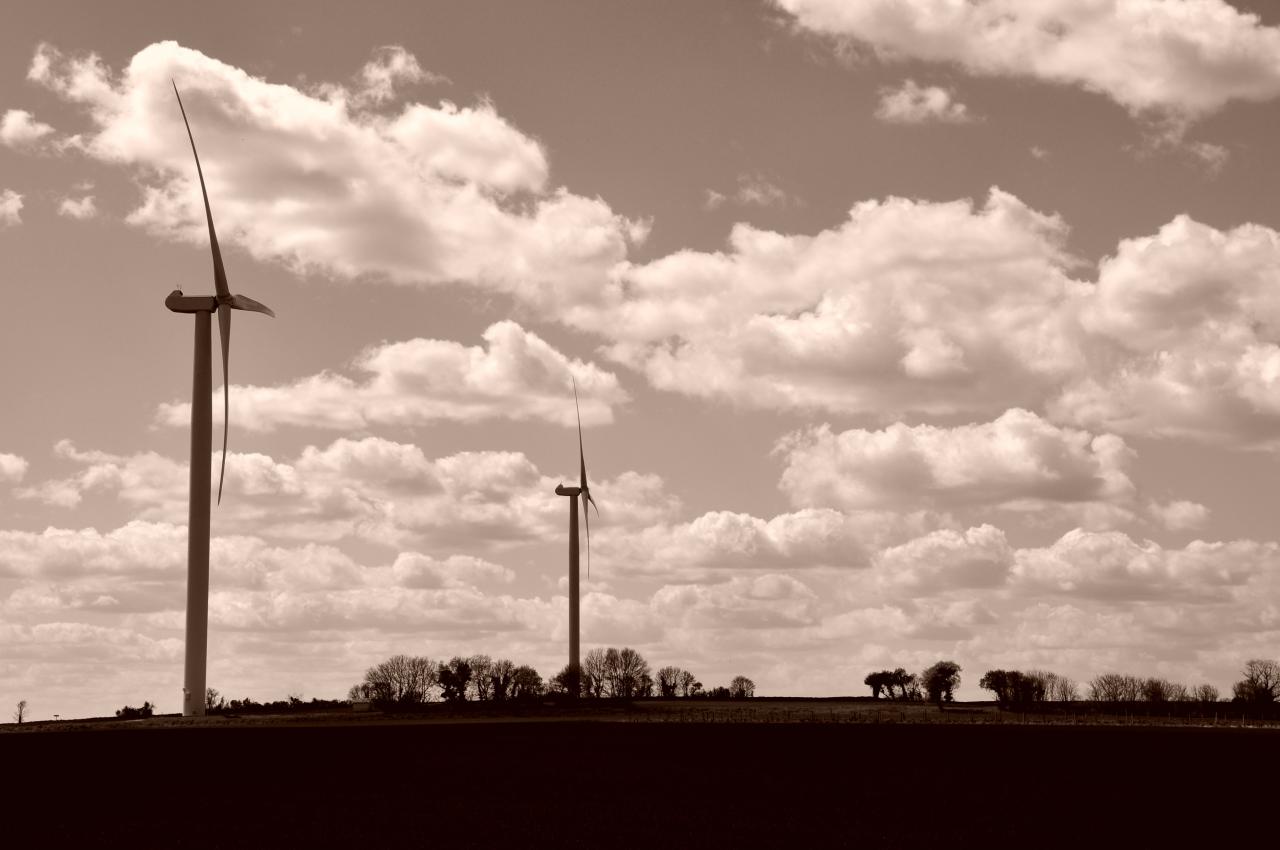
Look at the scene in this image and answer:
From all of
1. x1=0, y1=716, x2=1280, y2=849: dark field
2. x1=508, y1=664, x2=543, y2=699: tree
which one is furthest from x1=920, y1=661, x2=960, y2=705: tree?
x1=0, y1=716, x2=1280, y2=849: dark field

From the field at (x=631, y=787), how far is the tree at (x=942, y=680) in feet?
288

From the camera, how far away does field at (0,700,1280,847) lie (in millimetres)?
41562

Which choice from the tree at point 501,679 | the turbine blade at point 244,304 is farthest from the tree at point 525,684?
the turbine blade at point 244,304

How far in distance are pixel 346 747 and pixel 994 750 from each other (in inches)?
1311

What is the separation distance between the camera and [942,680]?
188 metres

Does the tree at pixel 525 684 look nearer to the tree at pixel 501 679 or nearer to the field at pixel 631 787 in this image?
the tree at pixel 501 679

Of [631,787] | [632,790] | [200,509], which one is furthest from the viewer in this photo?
[200,509]

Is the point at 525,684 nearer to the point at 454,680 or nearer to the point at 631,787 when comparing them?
the point at 454,680

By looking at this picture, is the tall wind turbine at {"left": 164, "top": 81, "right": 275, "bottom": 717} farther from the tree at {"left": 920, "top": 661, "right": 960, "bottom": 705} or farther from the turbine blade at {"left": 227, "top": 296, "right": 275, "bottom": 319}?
the tree at {"left": 920, "top": 661, "right": 960, "bottom": 705}

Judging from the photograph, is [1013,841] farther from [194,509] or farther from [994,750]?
[194,509]

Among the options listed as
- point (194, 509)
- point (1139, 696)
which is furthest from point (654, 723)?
point (1139, 696)

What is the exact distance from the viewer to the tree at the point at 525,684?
172000 millimetres

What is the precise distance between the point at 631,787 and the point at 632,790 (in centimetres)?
126

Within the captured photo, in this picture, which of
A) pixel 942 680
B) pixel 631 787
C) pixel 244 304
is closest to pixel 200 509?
pixel 244 304
